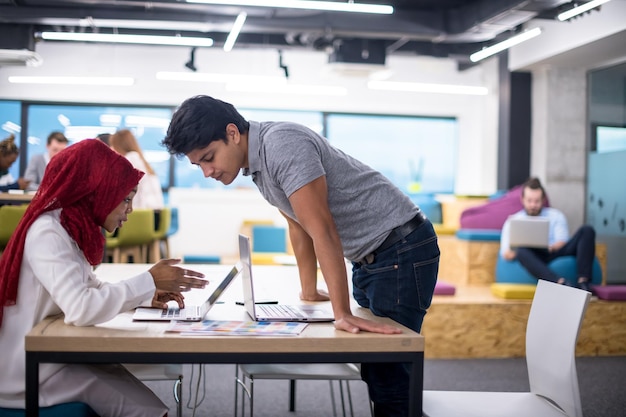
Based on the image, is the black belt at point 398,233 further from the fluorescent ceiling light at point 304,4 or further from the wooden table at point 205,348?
the fluorescent ceiling light at point 304,4

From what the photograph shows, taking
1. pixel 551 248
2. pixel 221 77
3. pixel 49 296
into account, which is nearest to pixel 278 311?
pixel 49 296

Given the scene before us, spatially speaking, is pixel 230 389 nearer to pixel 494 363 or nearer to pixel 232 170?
pixel 494 363

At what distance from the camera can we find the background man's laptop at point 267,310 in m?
1.87

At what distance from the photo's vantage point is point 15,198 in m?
5.66

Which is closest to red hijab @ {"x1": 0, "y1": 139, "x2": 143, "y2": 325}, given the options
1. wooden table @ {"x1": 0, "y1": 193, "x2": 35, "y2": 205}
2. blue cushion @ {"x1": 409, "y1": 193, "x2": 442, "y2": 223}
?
wooden table @ {"x1": 0, "y1": 193, "x2": 35, "y2": 205}

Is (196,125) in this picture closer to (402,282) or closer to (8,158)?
(402,282)

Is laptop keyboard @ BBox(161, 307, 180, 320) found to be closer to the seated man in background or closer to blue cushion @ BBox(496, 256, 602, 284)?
the seated man in background

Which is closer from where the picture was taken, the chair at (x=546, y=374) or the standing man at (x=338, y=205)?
the standing man at (x=338, y=205)

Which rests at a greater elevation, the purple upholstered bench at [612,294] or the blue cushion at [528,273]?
the blue cushion at [528,273]

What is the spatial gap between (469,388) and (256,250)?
3.70 metres

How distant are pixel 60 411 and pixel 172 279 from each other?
1.40 ft

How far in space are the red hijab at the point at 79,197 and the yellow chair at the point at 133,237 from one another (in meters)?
4.43

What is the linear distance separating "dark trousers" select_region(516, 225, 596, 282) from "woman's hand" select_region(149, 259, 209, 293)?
443cm

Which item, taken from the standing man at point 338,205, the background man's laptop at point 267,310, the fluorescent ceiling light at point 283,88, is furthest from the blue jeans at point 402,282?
the fluorescent ceiling light at point 283,88
